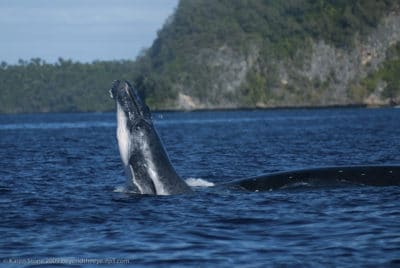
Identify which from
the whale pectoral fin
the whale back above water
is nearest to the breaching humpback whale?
the whale pectoral fin

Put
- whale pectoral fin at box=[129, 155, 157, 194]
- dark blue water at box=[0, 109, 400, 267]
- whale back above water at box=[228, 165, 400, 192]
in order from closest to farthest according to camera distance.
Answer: dark blue water at box=[0, 109, 400, 267]
whale pectoral fin at box=[129, 155, 157, 194]
whale back above water at box=[228, 165, 400, 192]

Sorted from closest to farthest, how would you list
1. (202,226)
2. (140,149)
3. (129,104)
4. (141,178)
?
(202,226) < (140,149) < (129,104) < (141,178)

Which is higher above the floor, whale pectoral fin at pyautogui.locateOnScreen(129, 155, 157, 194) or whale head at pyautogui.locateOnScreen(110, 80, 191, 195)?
whale head at pyautogui.locateOnScreen(110, 80, 191, 195)

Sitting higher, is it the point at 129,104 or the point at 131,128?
the point at 129,104

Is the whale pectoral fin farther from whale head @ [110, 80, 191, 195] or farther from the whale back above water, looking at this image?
the whale back above water

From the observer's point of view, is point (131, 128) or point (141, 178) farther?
point (141, 178)

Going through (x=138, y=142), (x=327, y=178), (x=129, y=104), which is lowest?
(x=327, y=178)

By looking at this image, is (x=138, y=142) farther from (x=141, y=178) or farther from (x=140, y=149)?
(x=141, y=178)

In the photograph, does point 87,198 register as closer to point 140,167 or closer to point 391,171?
point 140,167

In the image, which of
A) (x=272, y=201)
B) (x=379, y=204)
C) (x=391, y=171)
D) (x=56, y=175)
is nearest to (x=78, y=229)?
(x=272, y=201)

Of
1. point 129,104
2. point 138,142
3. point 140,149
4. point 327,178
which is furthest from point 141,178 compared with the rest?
point 327,178

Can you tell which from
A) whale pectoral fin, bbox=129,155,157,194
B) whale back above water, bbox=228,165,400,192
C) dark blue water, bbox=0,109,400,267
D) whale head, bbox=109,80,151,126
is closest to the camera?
dark blue water, bbox=0,109,400,267

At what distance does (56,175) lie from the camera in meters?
28.2

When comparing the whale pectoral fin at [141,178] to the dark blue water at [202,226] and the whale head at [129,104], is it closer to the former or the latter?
the dark blue water at [202,226]
